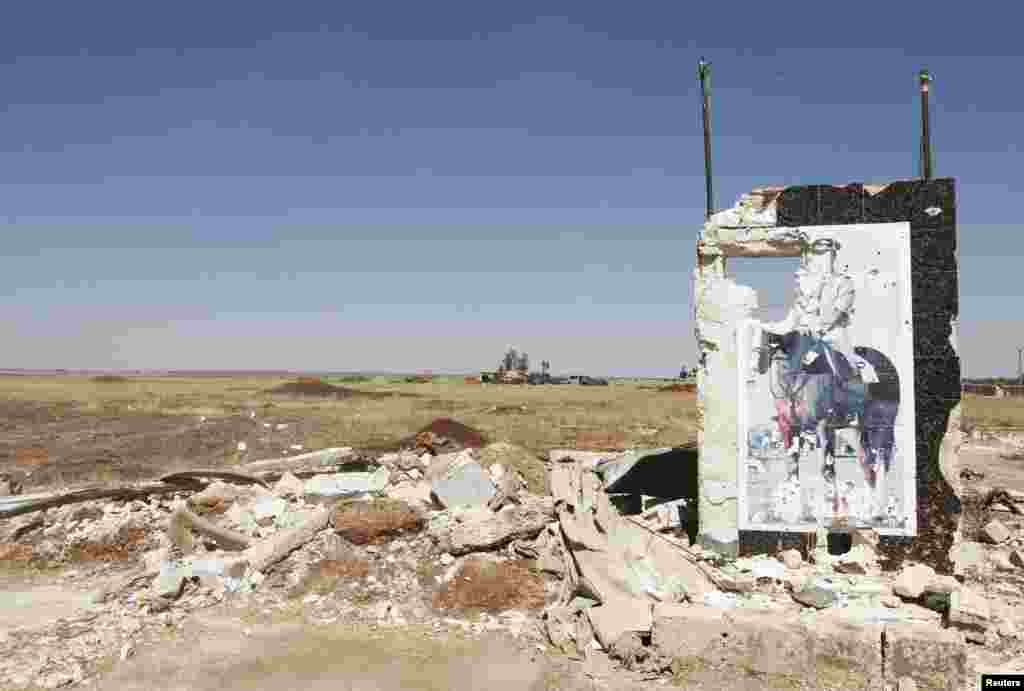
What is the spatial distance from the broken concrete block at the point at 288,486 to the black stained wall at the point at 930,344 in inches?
294

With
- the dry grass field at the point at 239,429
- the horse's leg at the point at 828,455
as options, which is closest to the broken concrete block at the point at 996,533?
the horse's leg at the point at 828,455

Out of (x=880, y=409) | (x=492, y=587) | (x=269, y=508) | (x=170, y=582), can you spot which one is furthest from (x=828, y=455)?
(x=170, y=582)

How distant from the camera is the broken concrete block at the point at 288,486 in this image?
9921mm

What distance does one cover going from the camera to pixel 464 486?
8930 mm

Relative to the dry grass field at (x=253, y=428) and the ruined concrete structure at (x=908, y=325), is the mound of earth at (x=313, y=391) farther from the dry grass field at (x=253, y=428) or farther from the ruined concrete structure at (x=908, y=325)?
the ruined concrete structure at (x=908, y=325)

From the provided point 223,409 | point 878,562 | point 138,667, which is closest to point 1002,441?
point 878,562

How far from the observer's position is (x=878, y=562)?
699 cm

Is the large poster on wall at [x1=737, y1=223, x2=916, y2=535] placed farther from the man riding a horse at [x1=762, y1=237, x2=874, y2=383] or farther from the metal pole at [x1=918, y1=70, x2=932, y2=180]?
the metal pole at [x1=918, y1=70, x2=932, y2=180]

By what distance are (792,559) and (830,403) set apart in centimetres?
164

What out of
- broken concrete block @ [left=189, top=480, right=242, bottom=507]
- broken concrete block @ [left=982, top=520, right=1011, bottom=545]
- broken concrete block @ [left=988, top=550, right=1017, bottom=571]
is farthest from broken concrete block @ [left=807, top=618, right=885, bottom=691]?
broken concrete block @ [left=189, top=480, right=242, bottom=507]

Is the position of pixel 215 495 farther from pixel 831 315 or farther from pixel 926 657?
pixel 926 657

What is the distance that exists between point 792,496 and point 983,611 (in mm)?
1950

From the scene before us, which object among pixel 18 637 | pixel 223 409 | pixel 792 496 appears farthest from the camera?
pixel 223 409

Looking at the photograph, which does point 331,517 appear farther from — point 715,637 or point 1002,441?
point 1002,441
